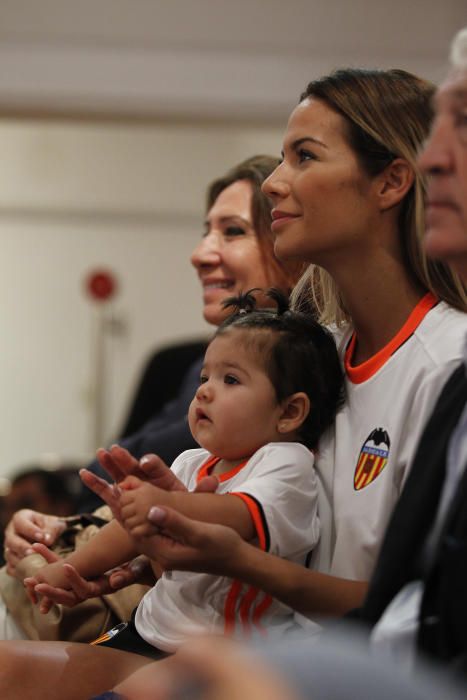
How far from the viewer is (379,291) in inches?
65.6

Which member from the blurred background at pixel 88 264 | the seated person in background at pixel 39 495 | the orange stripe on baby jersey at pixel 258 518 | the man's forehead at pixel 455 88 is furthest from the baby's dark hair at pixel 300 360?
the blurred background at pixel 88 264

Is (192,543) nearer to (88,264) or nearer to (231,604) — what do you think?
(231,604)

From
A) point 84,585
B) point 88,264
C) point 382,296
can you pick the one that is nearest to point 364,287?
point 382,296

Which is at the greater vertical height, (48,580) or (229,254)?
(229,254)

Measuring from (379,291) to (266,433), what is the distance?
0.93 ft

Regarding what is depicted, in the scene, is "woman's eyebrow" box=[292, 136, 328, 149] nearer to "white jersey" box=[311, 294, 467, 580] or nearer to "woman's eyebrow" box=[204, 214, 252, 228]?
"white jersey" box=[311, 294, 467, 580]

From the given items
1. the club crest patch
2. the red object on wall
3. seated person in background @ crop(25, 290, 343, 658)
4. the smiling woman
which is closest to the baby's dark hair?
seated person in background @ crop(25, 290, 343, 658)

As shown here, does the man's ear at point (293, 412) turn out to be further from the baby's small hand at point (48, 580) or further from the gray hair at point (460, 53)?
the gray hair at point (460, 53)

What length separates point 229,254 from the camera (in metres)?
2.39

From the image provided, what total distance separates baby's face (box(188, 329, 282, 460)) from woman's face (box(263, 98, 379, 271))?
0.18m

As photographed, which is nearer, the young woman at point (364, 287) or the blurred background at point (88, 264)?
the young woman at point (364, 287)

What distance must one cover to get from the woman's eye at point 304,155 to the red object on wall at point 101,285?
435cm

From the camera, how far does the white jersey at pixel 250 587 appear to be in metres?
1.46

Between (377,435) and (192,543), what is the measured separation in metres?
0.36
